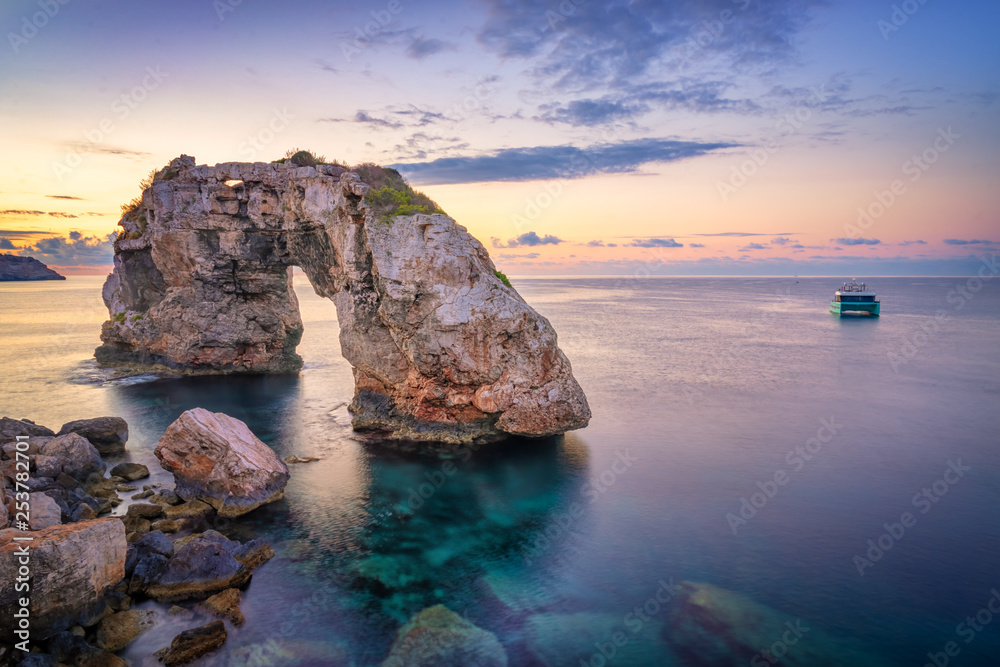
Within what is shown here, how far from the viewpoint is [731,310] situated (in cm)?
10656

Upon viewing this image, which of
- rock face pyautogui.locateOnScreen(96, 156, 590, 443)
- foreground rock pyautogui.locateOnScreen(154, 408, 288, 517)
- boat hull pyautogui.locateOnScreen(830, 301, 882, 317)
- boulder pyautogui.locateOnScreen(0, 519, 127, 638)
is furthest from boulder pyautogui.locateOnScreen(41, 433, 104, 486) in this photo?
boat hull pyautogui.locateOnScreen(830, 301, 882, 317)

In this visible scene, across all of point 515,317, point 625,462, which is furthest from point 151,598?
point 625,462

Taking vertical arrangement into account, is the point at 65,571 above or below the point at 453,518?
above

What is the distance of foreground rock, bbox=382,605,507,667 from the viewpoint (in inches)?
509

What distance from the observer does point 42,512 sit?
52.1ft

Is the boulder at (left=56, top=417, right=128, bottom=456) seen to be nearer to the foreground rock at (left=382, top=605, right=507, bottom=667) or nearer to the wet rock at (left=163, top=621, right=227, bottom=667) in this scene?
the wet rock at (left=163, top=621, right=227, bottom=667)

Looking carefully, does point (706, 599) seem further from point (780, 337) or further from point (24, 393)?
point (780, 337)

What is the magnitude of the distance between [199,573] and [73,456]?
35.7ft

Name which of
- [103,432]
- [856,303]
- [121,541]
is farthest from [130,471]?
[856,303]

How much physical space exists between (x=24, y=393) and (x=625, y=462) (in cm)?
3895

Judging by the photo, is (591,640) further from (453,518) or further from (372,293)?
(372,293)

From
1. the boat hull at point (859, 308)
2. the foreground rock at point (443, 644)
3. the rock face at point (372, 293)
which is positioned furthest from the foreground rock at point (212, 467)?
the boat hull at point (859, 308)

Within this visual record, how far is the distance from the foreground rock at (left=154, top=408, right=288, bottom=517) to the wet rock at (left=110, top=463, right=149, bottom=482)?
286 cm

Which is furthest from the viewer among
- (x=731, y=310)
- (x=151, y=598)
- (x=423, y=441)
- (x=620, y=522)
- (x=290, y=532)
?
(x=731, y=310)
